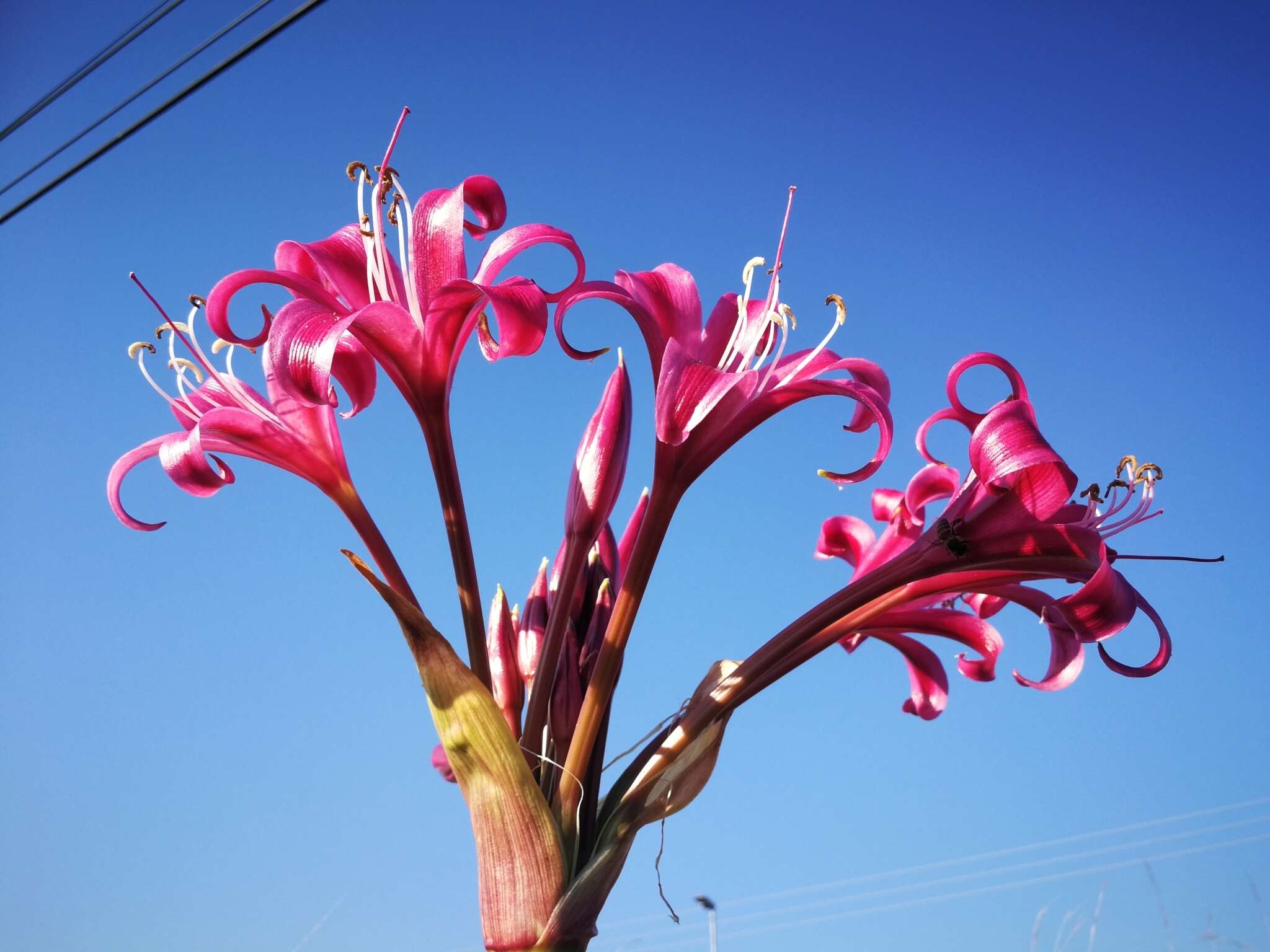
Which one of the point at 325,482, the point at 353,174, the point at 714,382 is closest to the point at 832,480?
the point at 714,382

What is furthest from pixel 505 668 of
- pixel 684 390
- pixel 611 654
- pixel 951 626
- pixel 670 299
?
pixel 951 626

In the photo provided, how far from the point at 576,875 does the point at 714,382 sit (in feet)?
2.21

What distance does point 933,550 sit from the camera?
1537mm

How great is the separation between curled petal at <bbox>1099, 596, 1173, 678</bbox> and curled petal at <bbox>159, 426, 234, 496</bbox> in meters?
1.33

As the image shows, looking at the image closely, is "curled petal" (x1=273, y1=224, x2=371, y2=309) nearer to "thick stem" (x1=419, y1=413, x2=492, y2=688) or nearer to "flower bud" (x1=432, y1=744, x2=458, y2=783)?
"thick stem" (x1=419, y1=413, x2=492, y2=688)

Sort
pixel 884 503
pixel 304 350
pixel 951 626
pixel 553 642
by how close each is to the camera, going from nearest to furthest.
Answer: pixel 304 350
pixel 553 642
pixel 951 626
pixel 884 503

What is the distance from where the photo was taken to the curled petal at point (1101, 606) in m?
1.38

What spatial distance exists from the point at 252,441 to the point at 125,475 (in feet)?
0.73

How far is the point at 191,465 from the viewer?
1468mm

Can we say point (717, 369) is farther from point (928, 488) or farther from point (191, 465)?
point (191, 465)

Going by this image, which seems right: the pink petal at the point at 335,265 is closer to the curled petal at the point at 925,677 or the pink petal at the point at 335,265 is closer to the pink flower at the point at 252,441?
the pink flower at the point at 252,441

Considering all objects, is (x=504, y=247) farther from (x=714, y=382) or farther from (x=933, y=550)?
(x=933, y=550)

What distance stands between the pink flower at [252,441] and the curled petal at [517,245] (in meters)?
0.23

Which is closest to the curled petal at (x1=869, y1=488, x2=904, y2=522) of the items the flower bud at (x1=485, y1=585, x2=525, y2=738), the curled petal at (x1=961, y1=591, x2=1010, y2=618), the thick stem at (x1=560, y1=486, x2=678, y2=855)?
the curled petal at (x1=961, y1=591, x2=1010, y2=618)
